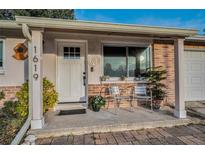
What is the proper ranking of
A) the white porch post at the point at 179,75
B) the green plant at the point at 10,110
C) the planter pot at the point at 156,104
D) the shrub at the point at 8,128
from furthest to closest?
1. the planter pot at the point at 156,104
2. the green plant at the point at 10,110
3. the white porch post at the point at 179,75
4. the shrub at the point at 8,128

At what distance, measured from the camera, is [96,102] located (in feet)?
18.1

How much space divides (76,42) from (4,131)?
333 cm

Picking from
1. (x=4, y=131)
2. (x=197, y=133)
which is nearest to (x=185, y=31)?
(x=197, y=133)

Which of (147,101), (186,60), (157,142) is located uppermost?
(186,60)

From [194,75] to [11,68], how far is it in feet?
22.3

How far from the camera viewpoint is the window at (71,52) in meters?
5.96

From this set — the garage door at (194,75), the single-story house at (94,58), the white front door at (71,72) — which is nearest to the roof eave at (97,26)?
the single-story house at (94,58)

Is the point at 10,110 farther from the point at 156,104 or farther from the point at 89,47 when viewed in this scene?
the point at 156,104

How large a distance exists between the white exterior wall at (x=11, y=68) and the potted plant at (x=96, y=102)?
220 cm

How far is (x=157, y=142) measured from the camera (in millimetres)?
3488

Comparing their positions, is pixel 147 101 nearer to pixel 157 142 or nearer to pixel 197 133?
pixel 197 133

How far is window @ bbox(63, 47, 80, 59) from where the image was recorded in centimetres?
596

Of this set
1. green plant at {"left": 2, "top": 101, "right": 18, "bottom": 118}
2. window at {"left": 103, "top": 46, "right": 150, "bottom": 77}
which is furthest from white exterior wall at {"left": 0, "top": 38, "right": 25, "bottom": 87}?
window at {"left": 103, "top": 46, "right": 150, "bottom": 77}

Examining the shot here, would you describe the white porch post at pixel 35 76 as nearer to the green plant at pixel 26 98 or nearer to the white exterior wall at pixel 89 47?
the green plant at pixel 26 98
